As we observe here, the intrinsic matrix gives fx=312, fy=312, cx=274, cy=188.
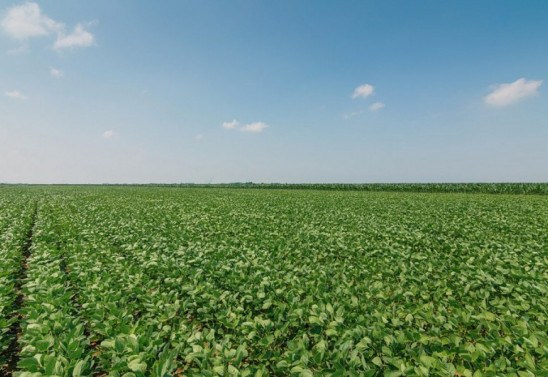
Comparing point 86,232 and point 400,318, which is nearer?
point 400,318

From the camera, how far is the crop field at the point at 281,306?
10.5ft

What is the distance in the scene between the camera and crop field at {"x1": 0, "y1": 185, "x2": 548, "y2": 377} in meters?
3.20

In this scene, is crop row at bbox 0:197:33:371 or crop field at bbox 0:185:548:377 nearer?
crop field at bbox 0:185:548:377

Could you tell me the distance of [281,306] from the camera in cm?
441

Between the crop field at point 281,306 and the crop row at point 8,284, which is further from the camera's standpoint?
the crop row at point 8,284

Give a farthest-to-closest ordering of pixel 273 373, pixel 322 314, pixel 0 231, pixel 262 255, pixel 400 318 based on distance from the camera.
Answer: pixel 0 231 → pixel 262 255 → pixel 400 318 → pixel 322 314 → pixel 273 373

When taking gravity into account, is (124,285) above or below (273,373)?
above

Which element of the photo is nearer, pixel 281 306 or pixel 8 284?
pixel 281 306

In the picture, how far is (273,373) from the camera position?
3.71 m

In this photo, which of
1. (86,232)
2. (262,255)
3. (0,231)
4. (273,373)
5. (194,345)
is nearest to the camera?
(194,345)

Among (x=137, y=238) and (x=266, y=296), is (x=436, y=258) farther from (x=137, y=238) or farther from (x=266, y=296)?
(x=137, y=238)

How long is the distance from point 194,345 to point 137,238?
25.9 feet

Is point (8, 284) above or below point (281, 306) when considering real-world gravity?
below

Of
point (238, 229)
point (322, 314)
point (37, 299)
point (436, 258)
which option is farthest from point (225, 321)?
point (238, 229)
